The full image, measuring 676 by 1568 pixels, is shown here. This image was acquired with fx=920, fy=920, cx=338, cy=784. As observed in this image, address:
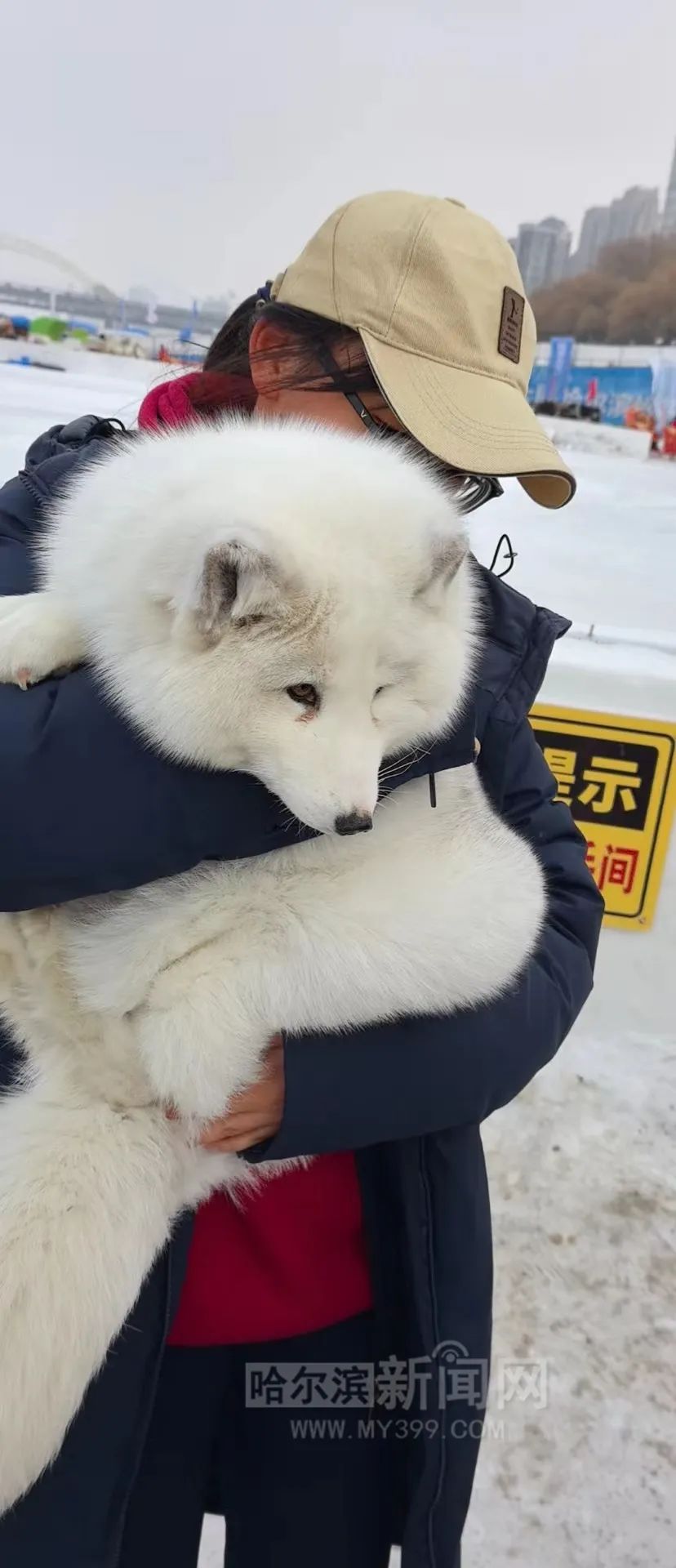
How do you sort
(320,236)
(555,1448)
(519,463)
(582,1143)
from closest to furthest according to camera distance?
1. (519,463)
2. (320,236)
3. (555,1448)
4. (582,1143)

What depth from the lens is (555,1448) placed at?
1882 mm

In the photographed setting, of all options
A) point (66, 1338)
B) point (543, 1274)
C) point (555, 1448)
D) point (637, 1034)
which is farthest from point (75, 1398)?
point (637, 1034)

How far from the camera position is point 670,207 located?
2863 mm

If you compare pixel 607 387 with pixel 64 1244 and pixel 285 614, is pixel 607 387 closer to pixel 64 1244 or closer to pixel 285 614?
pixel 285 614

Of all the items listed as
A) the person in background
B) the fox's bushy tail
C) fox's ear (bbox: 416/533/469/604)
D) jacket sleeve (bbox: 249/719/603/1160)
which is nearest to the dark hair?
the person in background

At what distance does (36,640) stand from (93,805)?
0.23 metres

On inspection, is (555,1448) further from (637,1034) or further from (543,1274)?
(637,1034)

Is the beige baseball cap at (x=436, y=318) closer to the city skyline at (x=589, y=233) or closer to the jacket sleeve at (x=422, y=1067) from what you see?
the jacket sleeve at (x=422, y=1067)

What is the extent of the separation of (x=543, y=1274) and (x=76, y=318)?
309 centimetres

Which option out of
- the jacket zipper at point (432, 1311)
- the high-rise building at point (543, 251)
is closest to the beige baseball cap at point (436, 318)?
the jacket zipper at point (432, 1311)

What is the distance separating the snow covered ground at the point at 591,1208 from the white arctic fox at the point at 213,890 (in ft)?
2.18

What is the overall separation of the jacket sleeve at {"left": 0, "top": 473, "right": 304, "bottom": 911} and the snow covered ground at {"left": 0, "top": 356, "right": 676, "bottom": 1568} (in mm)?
818

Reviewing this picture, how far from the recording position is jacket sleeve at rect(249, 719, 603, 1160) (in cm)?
97

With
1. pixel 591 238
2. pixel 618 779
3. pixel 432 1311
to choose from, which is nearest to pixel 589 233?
pixel 591 238
